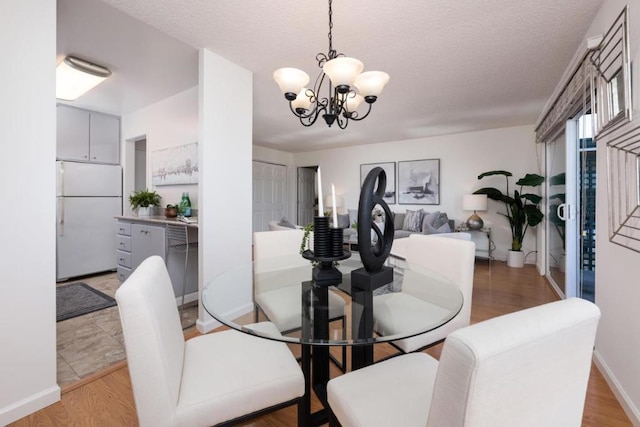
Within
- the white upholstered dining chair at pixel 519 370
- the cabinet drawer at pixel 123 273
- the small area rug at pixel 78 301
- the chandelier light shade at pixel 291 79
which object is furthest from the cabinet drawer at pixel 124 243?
the white upholstered dining chair at pixel 519 370

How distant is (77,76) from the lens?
2.82 metres

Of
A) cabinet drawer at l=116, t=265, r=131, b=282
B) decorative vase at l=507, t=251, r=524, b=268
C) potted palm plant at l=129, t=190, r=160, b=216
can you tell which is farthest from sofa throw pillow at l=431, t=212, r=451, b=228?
cabinet drawer at l=116, t=265, r=131, b=282

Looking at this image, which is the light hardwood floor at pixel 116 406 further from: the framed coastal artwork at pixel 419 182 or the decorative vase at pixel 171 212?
the framed coastal artwork at pixel 419 182

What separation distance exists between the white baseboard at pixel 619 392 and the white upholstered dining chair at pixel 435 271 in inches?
31.2

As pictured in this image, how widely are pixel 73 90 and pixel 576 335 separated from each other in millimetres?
4254

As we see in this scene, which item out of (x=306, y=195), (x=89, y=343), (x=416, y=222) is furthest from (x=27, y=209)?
(x=306, y=195)

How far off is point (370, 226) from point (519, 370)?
2.78 ft

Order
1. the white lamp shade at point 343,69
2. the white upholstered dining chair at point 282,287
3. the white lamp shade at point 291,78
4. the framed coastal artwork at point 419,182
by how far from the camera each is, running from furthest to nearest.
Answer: the framed coastal artwork at point 419,182 < the white lamp shade at point 291,78 < the white lamp shade at point 343,69 < the white upholstered dining chair at point 282,287

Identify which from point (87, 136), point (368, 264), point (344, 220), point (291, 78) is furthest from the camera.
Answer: point (344, 220)

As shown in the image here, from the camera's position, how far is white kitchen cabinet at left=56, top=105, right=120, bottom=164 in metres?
3.78

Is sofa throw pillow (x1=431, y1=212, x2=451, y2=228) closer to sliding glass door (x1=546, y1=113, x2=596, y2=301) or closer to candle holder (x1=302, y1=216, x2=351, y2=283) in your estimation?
sliding glass door (x1=546, y1=113, x2=596, y2=301)

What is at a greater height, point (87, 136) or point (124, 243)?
point (87, 136)

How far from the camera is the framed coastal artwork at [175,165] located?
3291 mm

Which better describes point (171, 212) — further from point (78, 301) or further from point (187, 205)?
point (78, 301)
